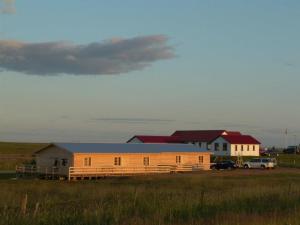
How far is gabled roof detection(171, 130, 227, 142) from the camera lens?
10069cm

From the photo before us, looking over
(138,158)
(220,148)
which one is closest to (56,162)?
(138,158)

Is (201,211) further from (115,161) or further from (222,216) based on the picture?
(115,161)

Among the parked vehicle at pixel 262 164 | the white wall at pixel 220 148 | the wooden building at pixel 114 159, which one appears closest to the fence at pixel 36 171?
the wooden building at pixel 114 159

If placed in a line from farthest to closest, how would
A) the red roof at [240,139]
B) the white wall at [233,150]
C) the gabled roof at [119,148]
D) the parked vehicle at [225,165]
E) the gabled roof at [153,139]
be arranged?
the red roof at [240,139]
the white wall at [233,150]
the gabled roof at [153,139]
the parked vehicle at [225,165]
the gabled roof at [119,148]

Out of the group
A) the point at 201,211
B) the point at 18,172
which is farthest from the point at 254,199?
the point at 18,172

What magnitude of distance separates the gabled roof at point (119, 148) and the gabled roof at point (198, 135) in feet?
99.1

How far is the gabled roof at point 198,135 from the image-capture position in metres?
101

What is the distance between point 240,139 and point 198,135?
8.90 meters

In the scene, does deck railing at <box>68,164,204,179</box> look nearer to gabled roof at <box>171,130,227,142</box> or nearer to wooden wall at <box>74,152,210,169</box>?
wooden wall at <box>74,152,210,169</box>

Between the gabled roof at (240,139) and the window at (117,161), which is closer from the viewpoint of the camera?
the window at (117,161)

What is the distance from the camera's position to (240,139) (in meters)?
98.3

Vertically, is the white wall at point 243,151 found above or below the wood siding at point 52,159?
above

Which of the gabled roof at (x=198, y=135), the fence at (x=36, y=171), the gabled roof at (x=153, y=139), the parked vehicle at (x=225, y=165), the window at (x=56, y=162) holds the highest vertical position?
the gabled roof at (x=198, y=135)

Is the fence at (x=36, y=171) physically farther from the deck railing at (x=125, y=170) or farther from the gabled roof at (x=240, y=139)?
the gabled roof at (x=240, y=139)
